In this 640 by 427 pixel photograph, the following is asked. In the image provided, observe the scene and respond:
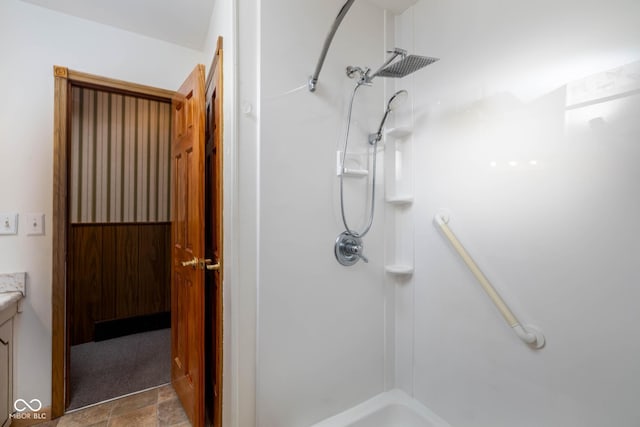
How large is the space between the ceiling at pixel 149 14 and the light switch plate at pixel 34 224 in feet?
4.45

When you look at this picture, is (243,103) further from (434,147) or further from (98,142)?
(98,142)

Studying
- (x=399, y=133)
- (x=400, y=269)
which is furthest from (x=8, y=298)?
(x=399, y=133)

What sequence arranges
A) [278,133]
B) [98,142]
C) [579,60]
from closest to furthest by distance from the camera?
1. [579,60]
2. [278,133]
3. [98,142]

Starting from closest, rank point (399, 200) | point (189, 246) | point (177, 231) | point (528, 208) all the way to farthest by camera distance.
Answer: point (528, 208), point (399, 200), point (189, 246), point (177, 231)

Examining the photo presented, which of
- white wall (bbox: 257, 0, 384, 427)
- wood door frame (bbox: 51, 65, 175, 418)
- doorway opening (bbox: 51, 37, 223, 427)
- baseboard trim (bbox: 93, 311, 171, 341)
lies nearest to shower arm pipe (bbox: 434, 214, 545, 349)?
white wall (bbox: 257, 0, 384, 427)

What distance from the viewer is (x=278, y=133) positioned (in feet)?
4.34

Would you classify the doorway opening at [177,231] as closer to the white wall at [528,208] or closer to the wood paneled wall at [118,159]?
the wood paneled wall at [118,159]

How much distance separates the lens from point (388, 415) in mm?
1556

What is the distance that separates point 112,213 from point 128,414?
6.67 ft

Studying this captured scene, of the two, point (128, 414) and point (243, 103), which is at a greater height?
point (243, 103)

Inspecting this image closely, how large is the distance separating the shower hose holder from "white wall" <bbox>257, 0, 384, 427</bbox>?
42 millimetres

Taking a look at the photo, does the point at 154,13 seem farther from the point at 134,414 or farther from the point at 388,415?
the point at 388,415

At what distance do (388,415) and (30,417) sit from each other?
224cm

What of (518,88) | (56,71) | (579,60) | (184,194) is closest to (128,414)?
(184,194)
